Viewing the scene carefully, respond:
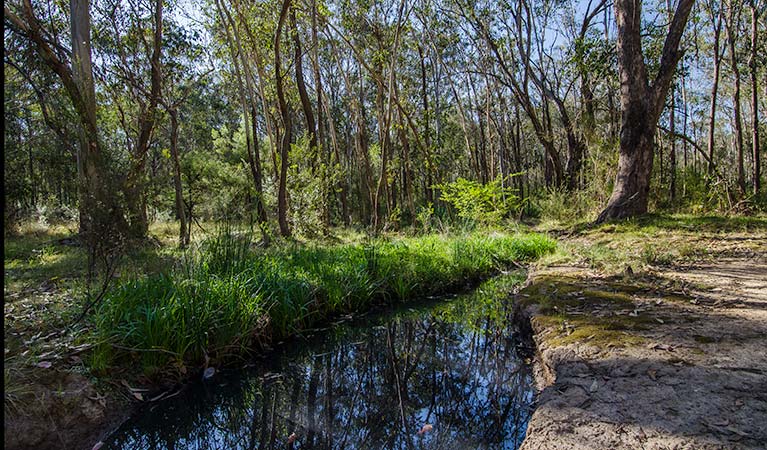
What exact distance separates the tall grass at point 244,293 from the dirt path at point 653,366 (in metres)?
→ 2.17

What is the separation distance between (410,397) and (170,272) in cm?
256

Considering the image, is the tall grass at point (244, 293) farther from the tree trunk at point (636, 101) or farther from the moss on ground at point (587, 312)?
the tree trunk at point (636, 101)

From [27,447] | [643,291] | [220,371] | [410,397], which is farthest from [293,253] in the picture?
[643,291]

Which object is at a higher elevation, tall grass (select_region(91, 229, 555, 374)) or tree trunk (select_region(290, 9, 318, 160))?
tree trunk (select_region(290, 9, 318, 160))

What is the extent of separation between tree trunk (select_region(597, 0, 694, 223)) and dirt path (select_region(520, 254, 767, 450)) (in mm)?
4524

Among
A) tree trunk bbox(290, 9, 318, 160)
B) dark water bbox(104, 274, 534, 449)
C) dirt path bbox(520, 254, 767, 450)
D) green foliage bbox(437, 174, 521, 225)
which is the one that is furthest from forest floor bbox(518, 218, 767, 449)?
tree trunk bbox(290, 9, 318, 160)

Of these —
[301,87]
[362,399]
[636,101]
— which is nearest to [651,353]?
[362,399]

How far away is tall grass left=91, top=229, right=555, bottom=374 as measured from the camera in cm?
308

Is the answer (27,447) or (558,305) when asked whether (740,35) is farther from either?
(27,447)

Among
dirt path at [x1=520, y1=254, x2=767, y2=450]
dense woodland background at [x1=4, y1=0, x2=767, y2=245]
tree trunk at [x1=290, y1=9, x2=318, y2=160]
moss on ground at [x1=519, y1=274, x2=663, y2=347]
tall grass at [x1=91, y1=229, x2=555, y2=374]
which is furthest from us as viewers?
tree trunk at [x1=290, y1=9, x2=318, y2=160]

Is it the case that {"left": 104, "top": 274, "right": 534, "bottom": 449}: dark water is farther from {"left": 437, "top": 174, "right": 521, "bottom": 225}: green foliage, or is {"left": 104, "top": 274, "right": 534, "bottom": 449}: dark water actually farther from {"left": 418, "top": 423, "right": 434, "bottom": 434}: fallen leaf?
{"left": 437, "top": 174, "right": 521, "bottom": 225}: green foliage

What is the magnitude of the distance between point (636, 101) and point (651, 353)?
7026 mm

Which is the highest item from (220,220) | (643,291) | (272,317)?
(220,220)

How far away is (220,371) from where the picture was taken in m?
3.40
